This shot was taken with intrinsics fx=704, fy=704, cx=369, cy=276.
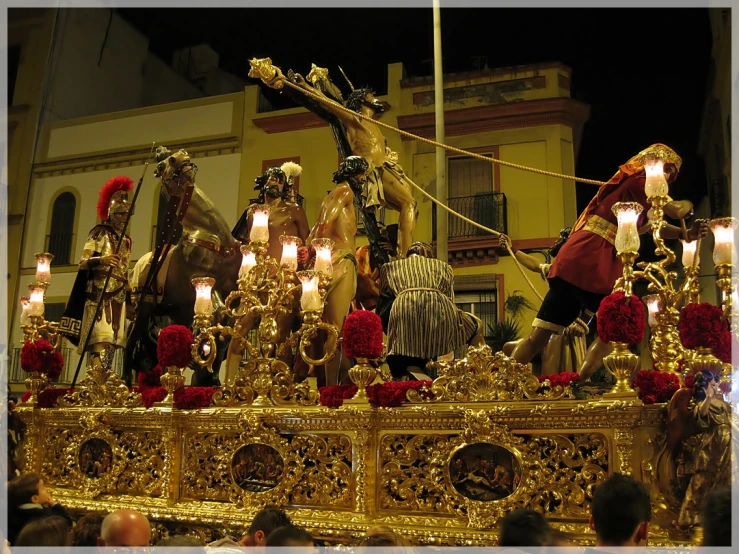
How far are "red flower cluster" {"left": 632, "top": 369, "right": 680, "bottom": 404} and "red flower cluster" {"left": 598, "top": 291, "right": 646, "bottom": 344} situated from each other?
22 centimetres

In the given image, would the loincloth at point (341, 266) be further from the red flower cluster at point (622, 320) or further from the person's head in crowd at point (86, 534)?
the person's head in crowd at point (86, 534)

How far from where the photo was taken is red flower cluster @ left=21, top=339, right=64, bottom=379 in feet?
17.6

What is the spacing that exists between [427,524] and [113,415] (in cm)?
242

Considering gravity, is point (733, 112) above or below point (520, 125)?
below

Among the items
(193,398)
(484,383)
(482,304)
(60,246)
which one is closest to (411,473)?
(484,383)

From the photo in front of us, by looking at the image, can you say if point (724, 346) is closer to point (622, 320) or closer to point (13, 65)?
point (622, 320)

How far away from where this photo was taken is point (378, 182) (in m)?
6.03

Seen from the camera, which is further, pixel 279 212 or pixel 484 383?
pixel 279 212

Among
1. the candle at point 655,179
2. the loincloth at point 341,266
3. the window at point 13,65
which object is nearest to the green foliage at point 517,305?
the loincloth at point 341,266

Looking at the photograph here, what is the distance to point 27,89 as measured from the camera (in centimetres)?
1402

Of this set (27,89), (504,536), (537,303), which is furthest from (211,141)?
(504,536)

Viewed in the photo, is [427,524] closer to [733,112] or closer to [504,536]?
[504,536]

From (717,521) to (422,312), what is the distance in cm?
313

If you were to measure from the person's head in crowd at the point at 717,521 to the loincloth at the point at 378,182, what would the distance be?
4106mm
